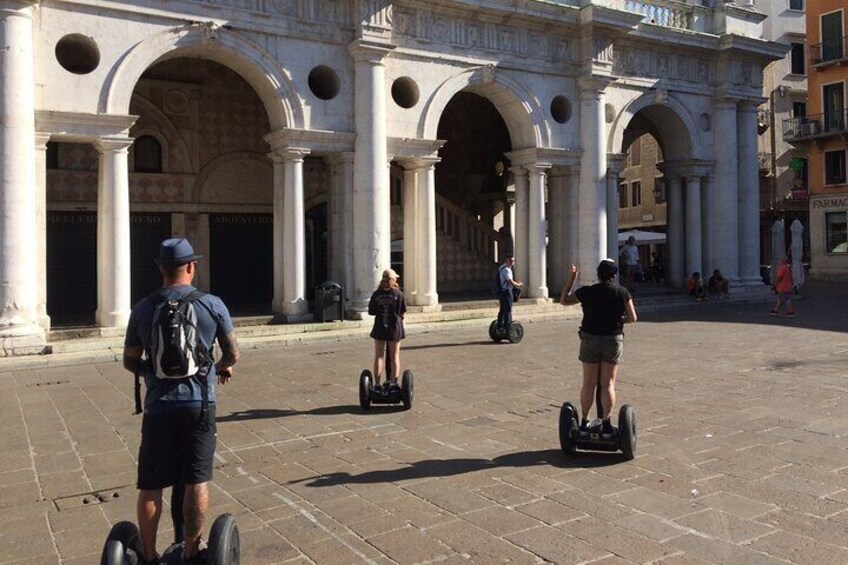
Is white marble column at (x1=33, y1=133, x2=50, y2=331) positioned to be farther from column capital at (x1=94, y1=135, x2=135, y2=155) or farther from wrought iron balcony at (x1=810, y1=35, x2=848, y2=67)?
wrought iron balcony at (x1=810, y1=35, x2=848, y2=67)

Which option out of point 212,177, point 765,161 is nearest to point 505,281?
point 212,177

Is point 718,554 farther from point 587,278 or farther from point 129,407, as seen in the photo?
point 587,278

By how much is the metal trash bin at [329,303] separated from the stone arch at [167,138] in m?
6.36

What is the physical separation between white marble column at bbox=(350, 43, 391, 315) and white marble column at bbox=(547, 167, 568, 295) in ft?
20.7

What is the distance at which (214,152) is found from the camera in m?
21.5

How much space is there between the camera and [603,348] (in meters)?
6.82

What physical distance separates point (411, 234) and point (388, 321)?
10.3 metres

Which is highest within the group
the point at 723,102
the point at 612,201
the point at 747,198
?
the point at 723,102

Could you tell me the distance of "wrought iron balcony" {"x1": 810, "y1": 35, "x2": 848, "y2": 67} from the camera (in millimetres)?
38250

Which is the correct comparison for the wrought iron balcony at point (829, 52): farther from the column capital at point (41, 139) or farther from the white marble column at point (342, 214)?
the column capital at point (41, 139)

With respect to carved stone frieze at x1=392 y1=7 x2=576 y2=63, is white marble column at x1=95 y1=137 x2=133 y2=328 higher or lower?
lower

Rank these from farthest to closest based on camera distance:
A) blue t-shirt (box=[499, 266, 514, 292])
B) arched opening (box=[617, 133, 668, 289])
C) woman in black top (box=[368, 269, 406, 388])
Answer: arched opening (box=[617, 133, 668, 289]) → blue t-shirt (box=[499, 266, 514, 292]) → woman in black top (box=[368, 269, 406, 388])

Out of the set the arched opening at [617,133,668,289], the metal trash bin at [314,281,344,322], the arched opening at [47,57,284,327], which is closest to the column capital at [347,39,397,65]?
the arched opening at [47,57,284,327]

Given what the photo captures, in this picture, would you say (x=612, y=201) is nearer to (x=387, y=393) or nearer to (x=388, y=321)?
(x=388, y=321)
